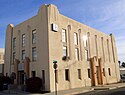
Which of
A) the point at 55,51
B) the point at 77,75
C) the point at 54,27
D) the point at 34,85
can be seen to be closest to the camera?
the point at 34,85

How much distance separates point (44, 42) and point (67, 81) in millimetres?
7186

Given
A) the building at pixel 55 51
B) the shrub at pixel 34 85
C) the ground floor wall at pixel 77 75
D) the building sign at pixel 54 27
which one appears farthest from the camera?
the building sign at pixel 54 27

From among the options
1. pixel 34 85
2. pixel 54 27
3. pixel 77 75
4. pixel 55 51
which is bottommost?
pixel 34 85

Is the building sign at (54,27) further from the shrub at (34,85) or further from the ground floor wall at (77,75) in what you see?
the shrub at (34,85)

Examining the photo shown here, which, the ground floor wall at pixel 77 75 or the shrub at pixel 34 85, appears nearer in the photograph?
the shrub at pixel 34 85

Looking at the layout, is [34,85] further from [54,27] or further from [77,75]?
[54,27]

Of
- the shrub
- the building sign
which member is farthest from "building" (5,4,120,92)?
the shrub

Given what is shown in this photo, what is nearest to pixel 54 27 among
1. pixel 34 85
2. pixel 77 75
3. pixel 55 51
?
pixel 55 51

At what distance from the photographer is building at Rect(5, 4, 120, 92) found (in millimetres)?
24312

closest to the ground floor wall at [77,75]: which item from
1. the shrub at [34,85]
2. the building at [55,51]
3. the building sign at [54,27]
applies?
the building at [55,51]

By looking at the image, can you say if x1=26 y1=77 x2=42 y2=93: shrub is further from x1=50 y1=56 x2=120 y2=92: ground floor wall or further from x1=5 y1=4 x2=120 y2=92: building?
x1=50 y1=56 x2=120 y2=92: ground floor wall

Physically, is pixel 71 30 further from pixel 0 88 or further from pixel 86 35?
pixel 0 88

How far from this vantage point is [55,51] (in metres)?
24.7

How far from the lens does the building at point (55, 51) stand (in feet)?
79.8
